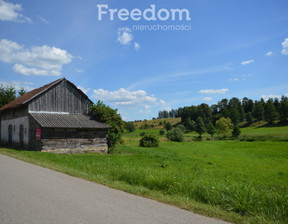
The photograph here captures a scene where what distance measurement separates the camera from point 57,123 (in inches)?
845

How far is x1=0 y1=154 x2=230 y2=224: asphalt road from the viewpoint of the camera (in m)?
4.52

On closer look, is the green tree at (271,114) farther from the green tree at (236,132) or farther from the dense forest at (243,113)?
the green tree at (236,132)

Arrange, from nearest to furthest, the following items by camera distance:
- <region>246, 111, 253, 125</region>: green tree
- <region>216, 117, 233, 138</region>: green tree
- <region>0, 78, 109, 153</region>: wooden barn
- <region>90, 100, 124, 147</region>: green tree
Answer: <region>0, 78, 109, 153</region>: wooden barn → <region>90, 100, 124, 147</region>: green tree → <region>216, 117, 233, 138</region>: green tree → <region>246, 111, 253, 125</region>: green tree

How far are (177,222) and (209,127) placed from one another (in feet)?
246

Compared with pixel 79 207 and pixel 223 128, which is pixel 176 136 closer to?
pixel 223 128

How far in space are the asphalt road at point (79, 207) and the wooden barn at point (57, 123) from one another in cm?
1430

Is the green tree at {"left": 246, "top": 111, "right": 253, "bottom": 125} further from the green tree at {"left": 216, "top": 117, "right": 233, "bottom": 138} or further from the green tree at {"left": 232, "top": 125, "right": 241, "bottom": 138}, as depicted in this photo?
the green tree at {"left": 232, "top": 125, "right": 241, "bottom": 138}

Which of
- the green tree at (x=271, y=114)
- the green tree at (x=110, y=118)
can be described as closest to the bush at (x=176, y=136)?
the green tree at (x=110, y=118)

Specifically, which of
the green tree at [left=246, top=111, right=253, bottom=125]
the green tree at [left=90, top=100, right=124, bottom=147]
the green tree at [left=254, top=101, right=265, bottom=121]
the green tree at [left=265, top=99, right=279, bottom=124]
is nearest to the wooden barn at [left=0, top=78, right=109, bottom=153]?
the green tree at [left=90, top=100, right=124, bottom=147]

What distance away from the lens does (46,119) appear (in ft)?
71.1

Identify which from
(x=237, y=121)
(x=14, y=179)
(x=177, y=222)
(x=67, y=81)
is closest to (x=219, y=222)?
(x=177, y=222)

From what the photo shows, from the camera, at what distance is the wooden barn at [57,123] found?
21.2 m

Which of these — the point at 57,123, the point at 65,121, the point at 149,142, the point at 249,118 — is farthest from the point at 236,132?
the point at 57,123

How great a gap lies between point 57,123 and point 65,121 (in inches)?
45.6
